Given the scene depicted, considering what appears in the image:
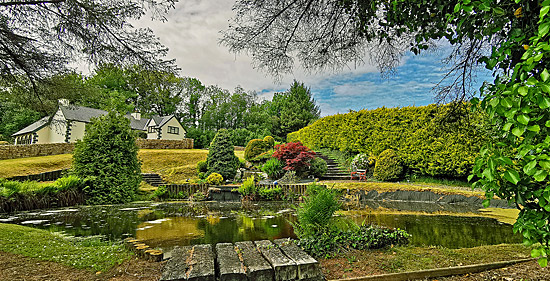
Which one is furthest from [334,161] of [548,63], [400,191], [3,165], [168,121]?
[168,121]

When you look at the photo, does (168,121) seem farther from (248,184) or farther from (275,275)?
(275,275)

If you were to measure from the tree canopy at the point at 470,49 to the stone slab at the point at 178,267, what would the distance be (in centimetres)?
171

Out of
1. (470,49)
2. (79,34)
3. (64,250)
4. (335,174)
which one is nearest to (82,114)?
(335,174)

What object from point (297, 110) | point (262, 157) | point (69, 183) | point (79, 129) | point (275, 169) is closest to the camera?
point (69, 183)

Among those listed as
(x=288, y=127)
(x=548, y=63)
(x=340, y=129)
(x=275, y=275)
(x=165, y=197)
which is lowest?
(x=165, y=197)

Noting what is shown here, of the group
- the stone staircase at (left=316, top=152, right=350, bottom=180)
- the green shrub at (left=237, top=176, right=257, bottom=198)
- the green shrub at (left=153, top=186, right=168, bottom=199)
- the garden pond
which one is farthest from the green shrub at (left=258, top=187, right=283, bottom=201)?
the green shrub at (left=153, top=186, right=168, bottom=199)

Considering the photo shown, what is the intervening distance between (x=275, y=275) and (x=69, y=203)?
33.1 feet

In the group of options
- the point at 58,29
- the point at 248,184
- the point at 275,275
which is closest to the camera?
the point at 275,275

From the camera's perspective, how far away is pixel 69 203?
918 centimetres

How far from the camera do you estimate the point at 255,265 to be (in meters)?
1.89

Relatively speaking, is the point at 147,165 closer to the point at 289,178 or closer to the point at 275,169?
the point at 275,169

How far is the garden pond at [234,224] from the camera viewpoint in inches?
189

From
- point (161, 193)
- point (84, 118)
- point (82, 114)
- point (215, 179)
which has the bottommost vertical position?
point (161, 193)

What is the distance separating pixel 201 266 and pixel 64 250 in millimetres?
3006
